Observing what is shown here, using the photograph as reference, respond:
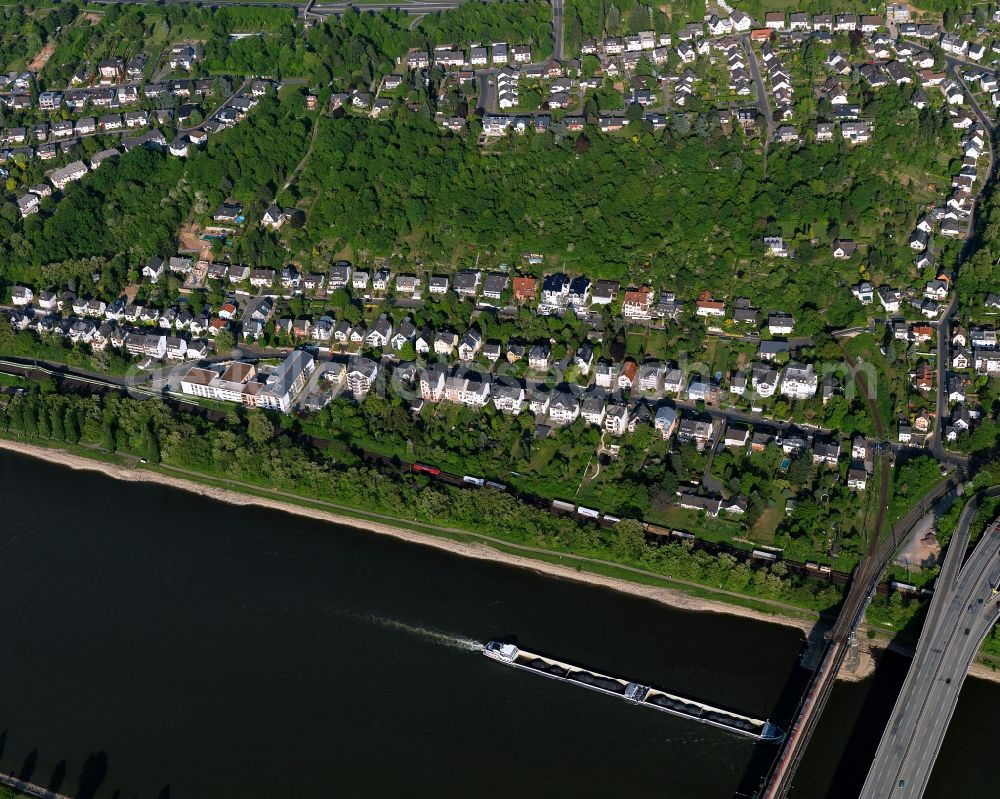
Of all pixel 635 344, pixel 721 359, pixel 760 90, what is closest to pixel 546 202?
pixel 635 344

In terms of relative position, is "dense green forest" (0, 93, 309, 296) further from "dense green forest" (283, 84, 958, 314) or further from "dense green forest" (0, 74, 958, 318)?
"dense green forest" (283, 84, 958, 314)

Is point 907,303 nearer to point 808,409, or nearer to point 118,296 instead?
point 808,409

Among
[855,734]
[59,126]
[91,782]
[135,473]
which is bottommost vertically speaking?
[91,782]

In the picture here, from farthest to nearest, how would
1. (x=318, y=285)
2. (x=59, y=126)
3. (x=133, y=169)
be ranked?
(x=59, y=126) < (x=133, y=169) < (x=318, y=285)

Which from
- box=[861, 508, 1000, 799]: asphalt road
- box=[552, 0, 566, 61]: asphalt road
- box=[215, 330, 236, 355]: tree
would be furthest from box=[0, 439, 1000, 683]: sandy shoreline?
box=[552, 0, 566, 61]: asphalt road

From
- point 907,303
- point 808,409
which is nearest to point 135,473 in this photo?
point 808,409

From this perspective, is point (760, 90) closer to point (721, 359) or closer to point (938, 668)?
point (721, 359)
